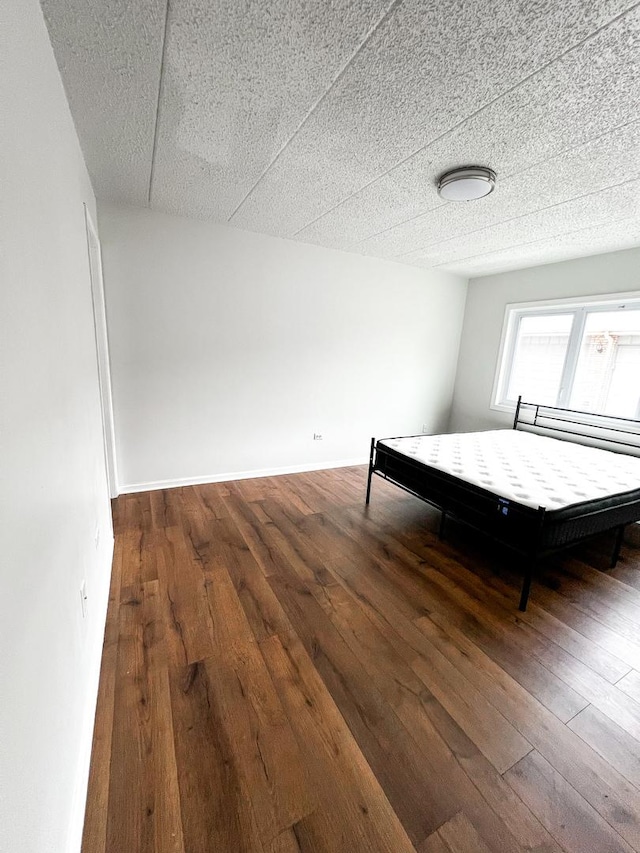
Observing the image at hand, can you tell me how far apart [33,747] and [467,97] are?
2.46 meters

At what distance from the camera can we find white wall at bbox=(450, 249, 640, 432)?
10.8 feet

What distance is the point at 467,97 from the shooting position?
142 cm

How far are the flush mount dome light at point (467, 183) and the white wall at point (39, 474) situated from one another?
1.90 metres

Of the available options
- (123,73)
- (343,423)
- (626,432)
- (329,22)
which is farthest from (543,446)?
(123,73)

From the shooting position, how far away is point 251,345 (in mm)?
3494

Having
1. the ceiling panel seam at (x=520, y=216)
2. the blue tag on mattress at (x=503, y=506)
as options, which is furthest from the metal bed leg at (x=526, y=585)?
the ceiling panel seam at (x=520, y=216)

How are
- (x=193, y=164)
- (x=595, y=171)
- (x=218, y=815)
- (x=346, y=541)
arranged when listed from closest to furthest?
(x=218, y=815), (x=595, y=171), (x=193, y=164), (x=346, y=541)

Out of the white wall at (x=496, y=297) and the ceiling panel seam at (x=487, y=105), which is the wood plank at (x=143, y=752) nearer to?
the ceiling panel seam at (x=487, y=105)

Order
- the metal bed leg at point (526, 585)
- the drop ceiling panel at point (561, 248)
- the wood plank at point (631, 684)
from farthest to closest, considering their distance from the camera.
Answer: the drop ceiling panel at point (561, 248) < the metal bed leg at point (526, 585) < the wood plank at point (631, 684)

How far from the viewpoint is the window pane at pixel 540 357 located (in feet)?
12.6

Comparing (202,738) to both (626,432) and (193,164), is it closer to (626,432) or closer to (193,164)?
(193,164)

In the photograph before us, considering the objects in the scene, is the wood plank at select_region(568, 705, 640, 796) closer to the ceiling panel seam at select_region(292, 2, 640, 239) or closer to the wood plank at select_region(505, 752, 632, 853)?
the wood plank at select_region(505, 752, 632, 853)

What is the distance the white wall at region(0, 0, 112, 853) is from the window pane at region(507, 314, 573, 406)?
4.41 metres

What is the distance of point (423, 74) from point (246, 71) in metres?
0.68
